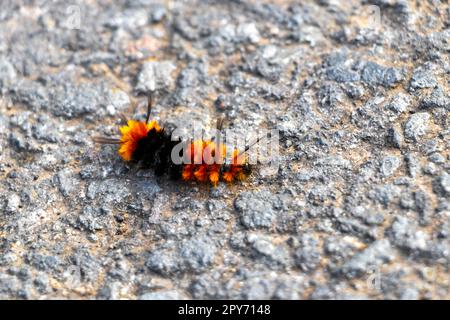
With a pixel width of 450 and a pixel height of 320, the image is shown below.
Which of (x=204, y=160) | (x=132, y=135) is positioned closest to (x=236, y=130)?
(x=204, y=160)

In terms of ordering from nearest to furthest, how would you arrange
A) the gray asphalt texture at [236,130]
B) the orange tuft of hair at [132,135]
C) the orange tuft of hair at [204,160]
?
the gray asphalt texture at [236,130], the orange tuft of hair at [204,160], the orange tuft of hair at [132,135]

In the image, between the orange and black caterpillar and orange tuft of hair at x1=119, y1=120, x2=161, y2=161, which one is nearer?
the orange and black caterpillar

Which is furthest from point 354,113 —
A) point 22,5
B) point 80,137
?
point 22,5

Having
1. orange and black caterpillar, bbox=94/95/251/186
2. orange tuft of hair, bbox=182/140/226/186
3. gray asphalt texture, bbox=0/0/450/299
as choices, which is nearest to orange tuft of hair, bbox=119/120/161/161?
orange and black caterpillar, bbox=94/95/251/186

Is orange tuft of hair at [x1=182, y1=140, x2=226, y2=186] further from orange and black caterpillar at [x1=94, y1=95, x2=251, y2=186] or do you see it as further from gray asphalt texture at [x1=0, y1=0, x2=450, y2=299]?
gray asphalt texture at [x1=0, y1=0, x2=450, y2=299]

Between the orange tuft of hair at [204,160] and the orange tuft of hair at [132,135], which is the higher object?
the orange tuft of hair at [132,135]

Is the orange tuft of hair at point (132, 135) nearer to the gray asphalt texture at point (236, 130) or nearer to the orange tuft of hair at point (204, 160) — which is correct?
the gray asphalt texture at point (236, 130)

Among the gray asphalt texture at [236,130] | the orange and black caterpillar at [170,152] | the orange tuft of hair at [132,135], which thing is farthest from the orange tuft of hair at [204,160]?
the orange tuft of hair at [132,135]

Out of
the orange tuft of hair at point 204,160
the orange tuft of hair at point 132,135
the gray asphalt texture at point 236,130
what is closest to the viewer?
the gray asphalt texture at point 236,130

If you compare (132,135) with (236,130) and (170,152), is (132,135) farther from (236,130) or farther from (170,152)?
(236,130)
